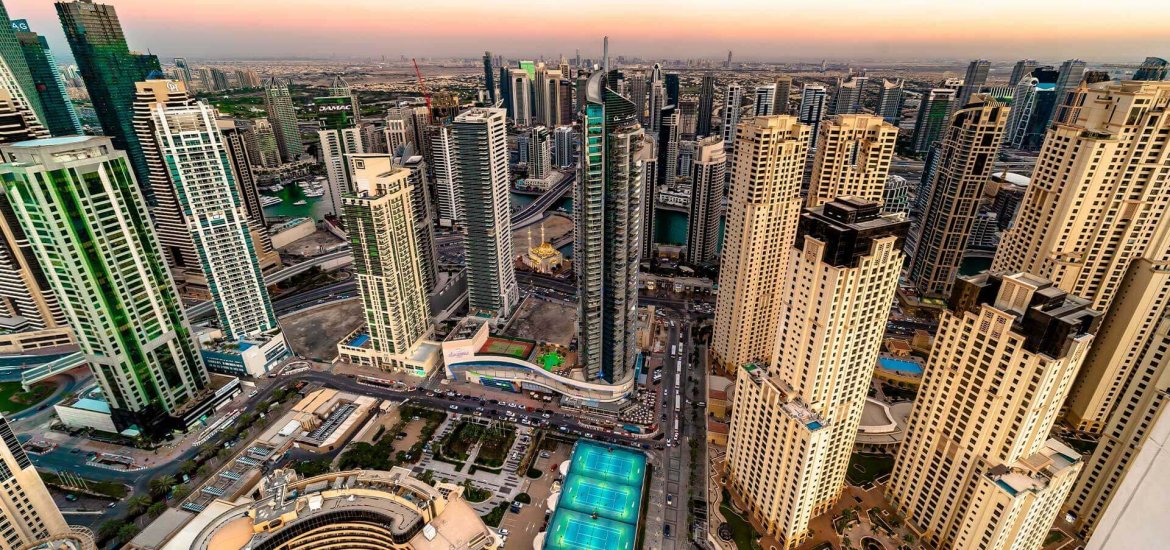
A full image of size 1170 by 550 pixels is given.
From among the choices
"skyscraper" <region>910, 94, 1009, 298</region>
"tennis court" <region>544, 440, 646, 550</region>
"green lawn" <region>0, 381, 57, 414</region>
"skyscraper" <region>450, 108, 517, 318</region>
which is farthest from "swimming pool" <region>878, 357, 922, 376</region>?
"green lawn" <region>0, 381, 57, 414</region>

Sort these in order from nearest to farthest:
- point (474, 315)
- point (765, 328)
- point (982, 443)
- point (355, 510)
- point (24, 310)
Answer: point (355, 510) < point (982, 443) < point (765, 328) < point (24, 310) < point (474, 315)

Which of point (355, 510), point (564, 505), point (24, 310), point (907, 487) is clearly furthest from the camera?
point (24, 310)

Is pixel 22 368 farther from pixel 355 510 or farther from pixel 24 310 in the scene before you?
pixel 355 510

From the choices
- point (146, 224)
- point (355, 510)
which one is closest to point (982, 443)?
point (355, 510)

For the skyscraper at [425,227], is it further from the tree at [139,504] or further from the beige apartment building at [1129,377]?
the beige apartment building at [1129,377]

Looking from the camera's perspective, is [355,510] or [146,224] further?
[146,224]

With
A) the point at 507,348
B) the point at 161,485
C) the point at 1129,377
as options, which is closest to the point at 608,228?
the point at 507,348

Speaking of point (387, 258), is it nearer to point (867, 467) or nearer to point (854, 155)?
point (854, 155)
